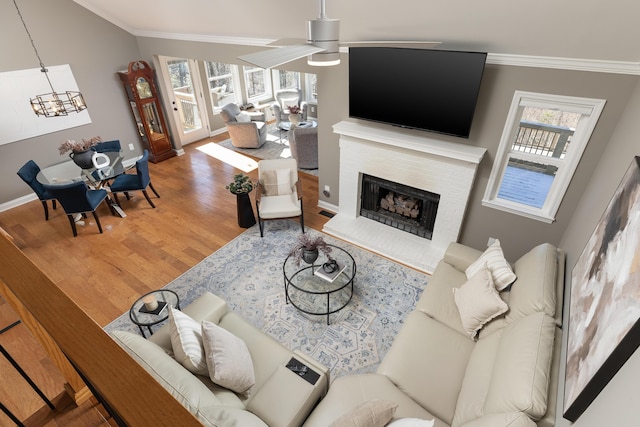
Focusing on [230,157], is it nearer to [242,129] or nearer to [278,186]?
[242,129]

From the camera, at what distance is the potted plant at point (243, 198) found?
4535mm

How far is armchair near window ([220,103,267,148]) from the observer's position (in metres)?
7.04

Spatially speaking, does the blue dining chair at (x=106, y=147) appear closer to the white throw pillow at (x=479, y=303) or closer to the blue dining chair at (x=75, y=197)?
the blue dining chair at (x=75, y=197)

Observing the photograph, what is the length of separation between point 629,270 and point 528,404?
0.83 m

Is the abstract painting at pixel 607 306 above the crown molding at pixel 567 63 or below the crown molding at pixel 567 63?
below

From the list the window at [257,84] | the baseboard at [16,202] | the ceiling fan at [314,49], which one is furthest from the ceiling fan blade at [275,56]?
the window at [257,84]

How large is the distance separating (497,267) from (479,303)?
396 mm

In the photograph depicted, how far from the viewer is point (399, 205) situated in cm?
455

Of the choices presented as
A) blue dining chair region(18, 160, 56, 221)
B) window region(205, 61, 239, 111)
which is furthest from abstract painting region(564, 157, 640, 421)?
window region(205, 61, 239, 111)

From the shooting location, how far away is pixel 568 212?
3330 millimetres

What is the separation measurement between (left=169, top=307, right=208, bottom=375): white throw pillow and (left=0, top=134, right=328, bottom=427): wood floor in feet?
4.20

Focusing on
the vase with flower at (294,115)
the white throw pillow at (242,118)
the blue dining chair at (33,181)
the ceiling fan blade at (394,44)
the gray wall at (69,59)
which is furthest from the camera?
A: the vase with flower at (294,115)

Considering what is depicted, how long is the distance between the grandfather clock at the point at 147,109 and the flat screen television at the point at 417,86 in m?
4.34

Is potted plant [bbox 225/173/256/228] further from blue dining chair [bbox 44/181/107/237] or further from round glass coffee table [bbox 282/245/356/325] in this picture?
blue dining chair [bbox 44/181/107/237]
